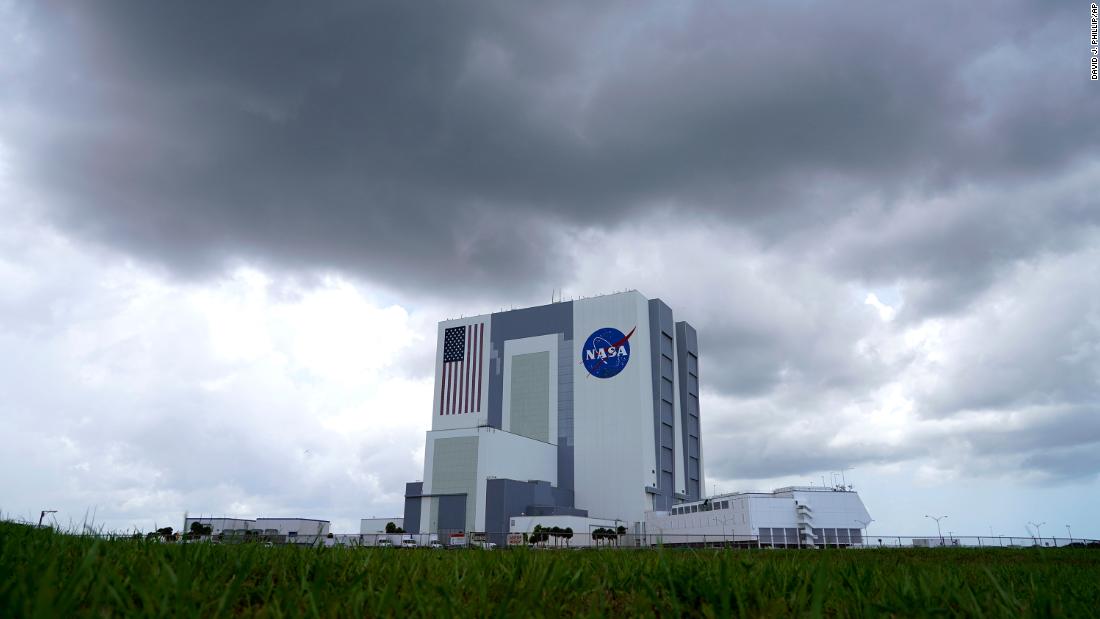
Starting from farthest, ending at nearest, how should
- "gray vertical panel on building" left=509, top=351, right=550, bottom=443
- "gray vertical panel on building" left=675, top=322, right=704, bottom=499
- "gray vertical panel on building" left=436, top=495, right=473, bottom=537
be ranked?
1. "gray vertical panel on building" left=675, top=322, right=704, bottom=499
2. "gray vertical panel on building" left=509, top=351, right=550, bottom=443
3. "gray vertical panel on building" left=436, top=495, right=473, bottom=537

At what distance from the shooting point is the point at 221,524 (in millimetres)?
83125

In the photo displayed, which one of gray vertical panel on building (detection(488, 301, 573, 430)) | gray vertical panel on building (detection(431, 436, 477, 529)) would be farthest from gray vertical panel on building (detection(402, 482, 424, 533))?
gray vertical panel on building (detection(488, 301, 573, 430))

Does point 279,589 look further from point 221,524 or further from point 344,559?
point 221,524

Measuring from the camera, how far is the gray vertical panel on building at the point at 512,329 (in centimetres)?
8719

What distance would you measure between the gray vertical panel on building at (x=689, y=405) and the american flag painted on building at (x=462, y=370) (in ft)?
90.2

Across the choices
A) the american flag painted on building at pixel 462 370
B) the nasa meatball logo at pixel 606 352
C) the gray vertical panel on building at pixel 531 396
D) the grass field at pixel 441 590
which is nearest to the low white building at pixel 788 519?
the nasa meatball logo at pixel 606 352

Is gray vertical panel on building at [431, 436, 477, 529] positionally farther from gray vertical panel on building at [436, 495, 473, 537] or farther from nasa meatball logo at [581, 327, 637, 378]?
nasa meatball logo at [581, 327, 637, 378]

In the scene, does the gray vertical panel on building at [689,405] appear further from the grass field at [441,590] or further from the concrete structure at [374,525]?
the grass field at [441,590]

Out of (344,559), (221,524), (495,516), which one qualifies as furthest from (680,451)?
(344,559)

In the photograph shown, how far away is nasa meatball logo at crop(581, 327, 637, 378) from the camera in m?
81.2

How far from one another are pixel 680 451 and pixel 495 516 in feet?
90.7

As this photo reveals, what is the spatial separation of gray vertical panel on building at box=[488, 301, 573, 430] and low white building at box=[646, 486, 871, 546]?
26784 mm

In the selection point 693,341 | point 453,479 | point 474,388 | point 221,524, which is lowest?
point 221,524

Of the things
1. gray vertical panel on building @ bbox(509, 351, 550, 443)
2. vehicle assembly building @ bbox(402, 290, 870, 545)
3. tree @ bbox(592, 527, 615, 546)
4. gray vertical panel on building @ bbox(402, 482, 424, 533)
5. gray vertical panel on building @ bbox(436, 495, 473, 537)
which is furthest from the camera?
gray vertical panel on building @ bbox(509, 351, 550, 443)
